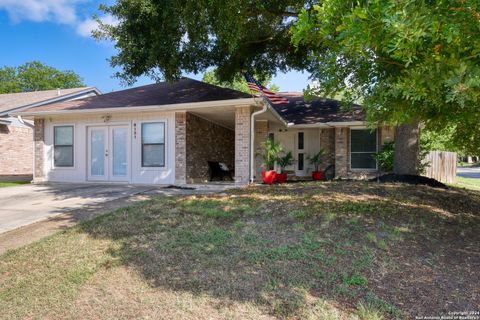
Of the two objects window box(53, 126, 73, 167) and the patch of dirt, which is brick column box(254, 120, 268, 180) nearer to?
the patch of dirt

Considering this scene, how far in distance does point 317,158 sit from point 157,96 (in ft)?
22.7

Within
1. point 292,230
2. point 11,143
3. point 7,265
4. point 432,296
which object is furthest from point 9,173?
point 432,296

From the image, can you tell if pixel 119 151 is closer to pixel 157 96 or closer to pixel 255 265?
pixel 157 96

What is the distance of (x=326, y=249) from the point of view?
4.29 metres

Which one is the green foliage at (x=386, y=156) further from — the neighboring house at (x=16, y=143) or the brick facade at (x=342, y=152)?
the neighboring house at (x=16, y=143)

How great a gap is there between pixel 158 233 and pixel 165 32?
233 inches

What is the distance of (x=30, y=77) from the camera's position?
46.6m

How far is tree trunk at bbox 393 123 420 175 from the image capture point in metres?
9.91

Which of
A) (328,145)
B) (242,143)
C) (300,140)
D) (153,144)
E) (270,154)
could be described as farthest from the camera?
(300,140)

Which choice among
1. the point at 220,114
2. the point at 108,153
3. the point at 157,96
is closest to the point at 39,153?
the point at 108,153

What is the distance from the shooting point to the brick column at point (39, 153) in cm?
1234

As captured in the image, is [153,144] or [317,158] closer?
[153,144]

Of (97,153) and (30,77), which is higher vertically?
(30,77)

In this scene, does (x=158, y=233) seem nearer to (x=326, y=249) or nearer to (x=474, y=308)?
(x=326, y=249)
